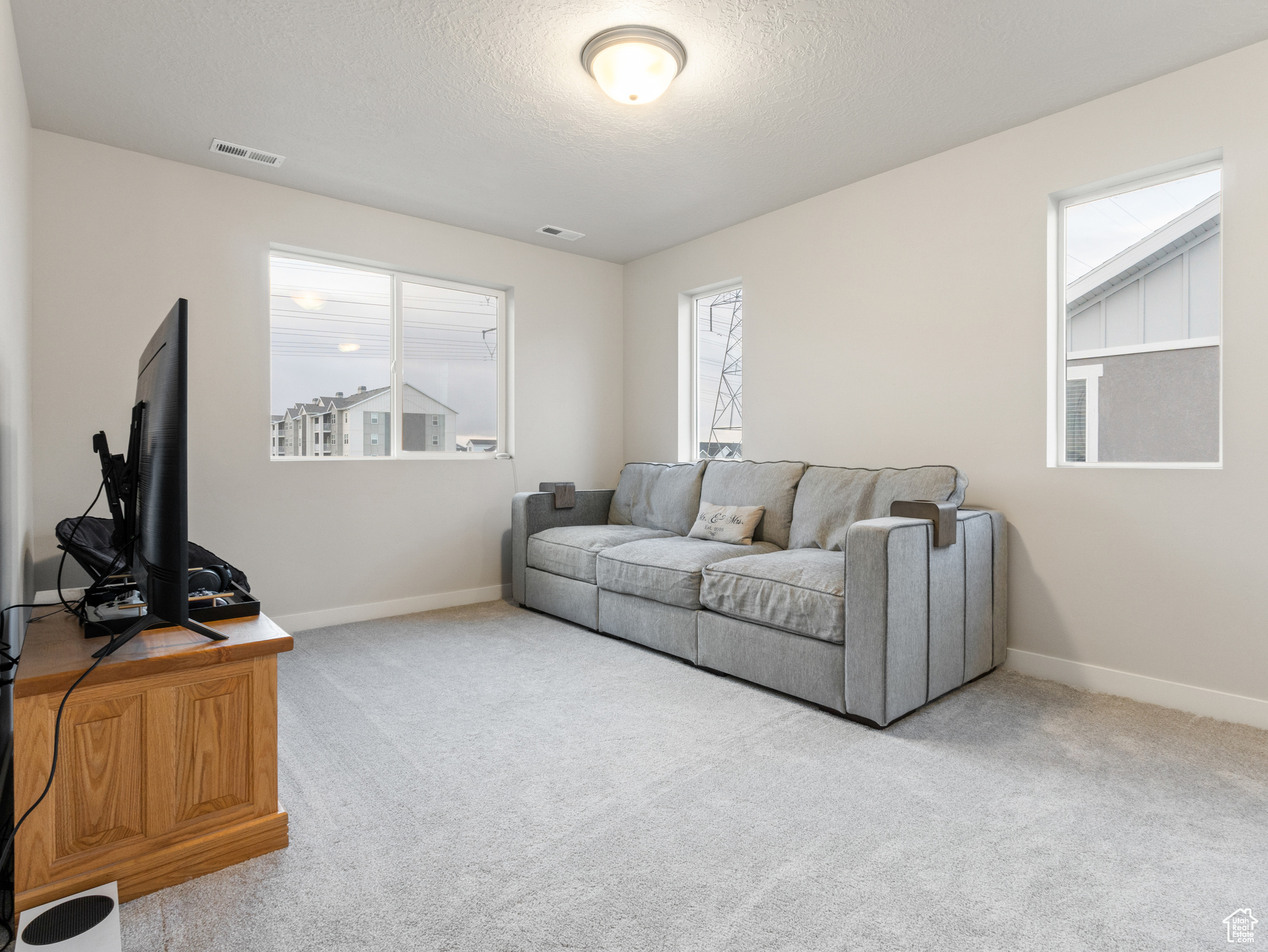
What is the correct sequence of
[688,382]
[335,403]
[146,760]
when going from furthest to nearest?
[688,382], [335,403], [146,760]

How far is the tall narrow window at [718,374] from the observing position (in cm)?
464

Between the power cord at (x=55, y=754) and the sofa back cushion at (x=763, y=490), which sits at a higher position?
the sofa back cushion at (x=763, y=490)

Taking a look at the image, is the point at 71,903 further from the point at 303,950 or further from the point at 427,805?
the point at 427,805

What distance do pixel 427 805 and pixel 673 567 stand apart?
1584 millimetres

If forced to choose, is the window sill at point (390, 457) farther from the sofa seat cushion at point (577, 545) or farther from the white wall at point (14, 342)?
the white wall at point (14, 342)

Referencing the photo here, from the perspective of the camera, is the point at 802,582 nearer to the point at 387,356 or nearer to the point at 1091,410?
the point at 1091,410

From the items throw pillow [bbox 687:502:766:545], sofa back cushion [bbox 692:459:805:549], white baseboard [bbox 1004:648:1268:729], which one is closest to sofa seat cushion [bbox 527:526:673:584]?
throw pillow [bbox 687:502:766:545]

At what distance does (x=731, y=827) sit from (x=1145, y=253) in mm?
2860

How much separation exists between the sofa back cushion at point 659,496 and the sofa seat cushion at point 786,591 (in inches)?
41.2

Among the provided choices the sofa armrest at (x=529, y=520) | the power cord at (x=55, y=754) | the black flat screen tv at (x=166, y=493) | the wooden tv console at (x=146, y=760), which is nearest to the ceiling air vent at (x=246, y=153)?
the black flat screen tv at (x=166, y=493)

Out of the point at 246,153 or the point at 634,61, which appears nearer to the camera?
the point at 634,61

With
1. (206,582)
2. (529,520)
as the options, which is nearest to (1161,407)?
(529,520)

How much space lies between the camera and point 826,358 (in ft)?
12.6

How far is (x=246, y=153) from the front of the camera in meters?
3.32
